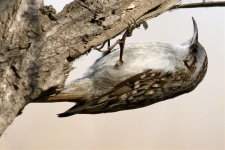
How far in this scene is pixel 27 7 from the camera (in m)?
1.24

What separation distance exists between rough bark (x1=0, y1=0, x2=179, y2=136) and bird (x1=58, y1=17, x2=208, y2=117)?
444mm

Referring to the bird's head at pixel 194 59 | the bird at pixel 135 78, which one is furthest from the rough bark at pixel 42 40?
the bird's head at pixel 194 59

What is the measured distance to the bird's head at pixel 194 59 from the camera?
7.11 ft

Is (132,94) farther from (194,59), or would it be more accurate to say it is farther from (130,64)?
(194,59)

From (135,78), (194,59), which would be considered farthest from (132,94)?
(194,59)

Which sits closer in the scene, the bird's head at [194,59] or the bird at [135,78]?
the bird at [135,78]

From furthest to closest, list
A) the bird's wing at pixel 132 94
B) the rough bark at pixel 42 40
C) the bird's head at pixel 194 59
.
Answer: the bird's head at pixel 194 59 < the bird's wing at pixel 132 94 < the rough bark at pixel 42 40

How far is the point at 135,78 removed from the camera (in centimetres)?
196

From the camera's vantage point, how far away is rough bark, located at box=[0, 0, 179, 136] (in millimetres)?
1145

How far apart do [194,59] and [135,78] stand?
40cm

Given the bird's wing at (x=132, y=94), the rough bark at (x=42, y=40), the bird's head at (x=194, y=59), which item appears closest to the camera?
the rough bark at (x=42, y=40)

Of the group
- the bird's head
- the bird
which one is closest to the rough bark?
the bird

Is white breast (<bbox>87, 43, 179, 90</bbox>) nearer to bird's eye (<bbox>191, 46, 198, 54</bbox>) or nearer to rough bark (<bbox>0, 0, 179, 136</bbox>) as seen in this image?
bird's eye (<bbox>191, 46, 198, 54</bbox>)

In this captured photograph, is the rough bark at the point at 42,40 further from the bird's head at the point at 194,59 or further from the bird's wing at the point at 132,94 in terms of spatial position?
the bird's head at the point at 194,59
